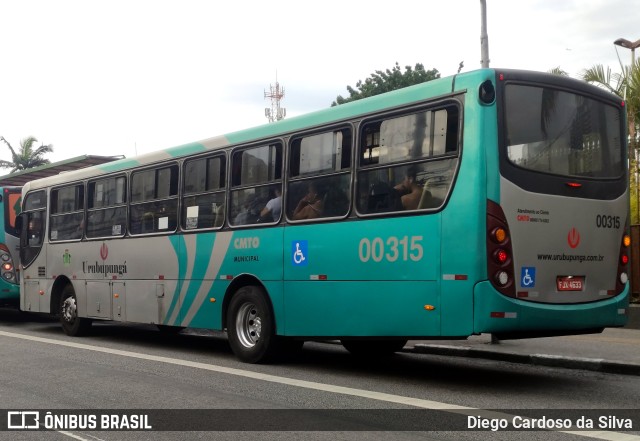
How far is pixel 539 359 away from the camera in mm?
10805

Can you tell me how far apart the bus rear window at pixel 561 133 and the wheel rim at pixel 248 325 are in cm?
427

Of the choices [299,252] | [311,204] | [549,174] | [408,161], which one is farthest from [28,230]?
[549,174]

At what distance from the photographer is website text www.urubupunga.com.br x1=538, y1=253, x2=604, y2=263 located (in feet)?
27.2

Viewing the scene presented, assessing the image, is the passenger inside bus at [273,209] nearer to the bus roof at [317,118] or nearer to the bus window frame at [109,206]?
the bus roof at [317,118]

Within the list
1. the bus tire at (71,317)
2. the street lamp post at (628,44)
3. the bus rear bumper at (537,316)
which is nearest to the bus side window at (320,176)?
the bus rear bumper at (537,316)

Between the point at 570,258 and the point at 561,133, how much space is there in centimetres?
131

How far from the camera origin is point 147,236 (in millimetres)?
13094

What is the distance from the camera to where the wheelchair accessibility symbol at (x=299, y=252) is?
1001cm

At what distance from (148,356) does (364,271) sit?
4.22 meters

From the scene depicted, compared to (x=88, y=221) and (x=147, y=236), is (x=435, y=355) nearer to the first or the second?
(x=147, y=236)

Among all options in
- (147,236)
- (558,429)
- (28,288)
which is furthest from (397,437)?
(28,288)

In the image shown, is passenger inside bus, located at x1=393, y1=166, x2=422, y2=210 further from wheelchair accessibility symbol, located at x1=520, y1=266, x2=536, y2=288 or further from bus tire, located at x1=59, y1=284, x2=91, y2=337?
bus tire, located at x1=59, y1=284, x2=91, y2=337

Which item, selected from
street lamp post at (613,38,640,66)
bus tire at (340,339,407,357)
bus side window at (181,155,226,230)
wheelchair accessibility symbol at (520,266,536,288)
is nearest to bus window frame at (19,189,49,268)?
bus side window at (181,155,226,230)

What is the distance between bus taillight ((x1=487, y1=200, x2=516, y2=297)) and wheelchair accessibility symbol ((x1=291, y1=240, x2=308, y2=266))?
A: 273 cm
